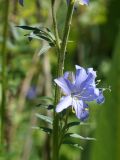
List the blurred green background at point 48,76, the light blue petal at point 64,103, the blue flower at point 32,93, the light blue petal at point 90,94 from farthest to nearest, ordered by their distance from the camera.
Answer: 1. the blue flower at point 32,93
2. the light blue petal at point 90,94
3. the light blue petal at point 64,103
4. the blurred green background at point 48,76

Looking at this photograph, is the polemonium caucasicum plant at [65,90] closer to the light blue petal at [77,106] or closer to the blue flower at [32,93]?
the light blue petal at [77,106]

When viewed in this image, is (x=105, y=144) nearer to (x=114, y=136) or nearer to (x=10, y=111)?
(x=114, y=136)

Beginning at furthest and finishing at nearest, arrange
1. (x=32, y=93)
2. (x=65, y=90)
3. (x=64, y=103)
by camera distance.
Result: (x=32, y=93) → (x=65, y=90) → (x=64, y=103)

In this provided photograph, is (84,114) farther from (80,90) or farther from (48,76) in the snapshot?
(48,76)

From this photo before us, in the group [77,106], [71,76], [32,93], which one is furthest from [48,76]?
[77,106]

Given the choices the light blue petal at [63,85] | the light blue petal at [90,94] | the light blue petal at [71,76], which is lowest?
the light blue petal at [90,94]

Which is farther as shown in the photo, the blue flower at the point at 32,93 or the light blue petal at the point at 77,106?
the blue flower at the point at 32,93

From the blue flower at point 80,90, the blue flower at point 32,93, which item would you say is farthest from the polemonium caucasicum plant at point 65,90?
the blue flower at point 32,93

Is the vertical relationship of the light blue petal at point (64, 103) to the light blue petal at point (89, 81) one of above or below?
below
